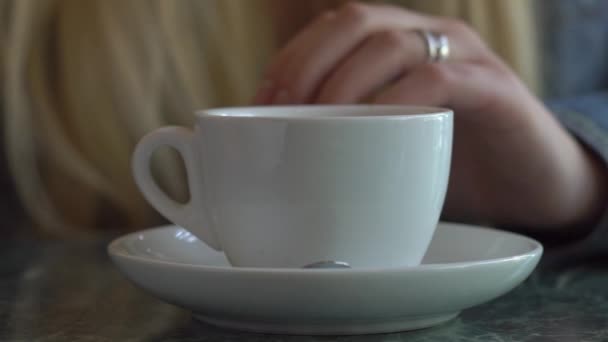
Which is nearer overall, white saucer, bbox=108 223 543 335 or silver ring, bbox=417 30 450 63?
white saucer, bbox=108 223 543 335

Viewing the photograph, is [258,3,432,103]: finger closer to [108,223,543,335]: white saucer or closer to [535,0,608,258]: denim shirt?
[108,223,543,335]: white saucer

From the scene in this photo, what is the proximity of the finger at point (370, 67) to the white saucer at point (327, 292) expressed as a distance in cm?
37

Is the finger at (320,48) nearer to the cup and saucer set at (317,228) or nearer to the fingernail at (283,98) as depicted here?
the fingernail at (283,98)

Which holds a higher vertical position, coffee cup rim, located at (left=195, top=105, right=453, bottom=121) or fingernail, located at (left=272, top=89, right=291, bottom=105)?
coffee cup rim, located at (left=195, top=105, right=453, bottom=121)

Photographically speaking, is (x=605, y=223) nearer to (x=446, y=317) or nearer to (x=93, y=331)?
(x=446, y=317)

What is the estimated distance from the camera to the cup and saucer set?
441 millimetres

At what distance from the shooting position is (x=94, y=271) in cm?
74

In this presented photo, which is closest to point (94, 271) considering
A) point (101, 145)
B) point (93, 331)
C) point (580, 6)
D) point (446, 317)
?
point (93, 331)

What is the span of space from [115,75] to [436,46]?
475 mm

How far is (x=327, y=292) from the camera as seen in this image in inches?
17.2

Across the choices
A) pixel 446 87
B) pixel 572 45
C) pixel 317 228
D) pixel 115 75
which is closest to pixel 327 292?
pixel 317 228

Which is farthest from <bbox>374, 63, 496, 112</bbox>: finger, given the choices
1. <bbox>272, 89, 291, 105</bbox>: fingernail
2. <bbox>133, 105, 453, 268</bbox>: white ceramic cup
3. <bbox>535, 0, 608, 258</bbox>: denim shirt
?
<bbox>535, 0, 608, 258</bbox>: denim shirt

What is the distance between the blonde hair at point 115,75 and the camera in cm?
116

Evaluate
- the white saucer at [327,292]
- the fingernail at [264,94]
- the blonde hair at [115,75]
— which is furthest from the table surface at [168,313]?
the blonde hair at [115,75]
